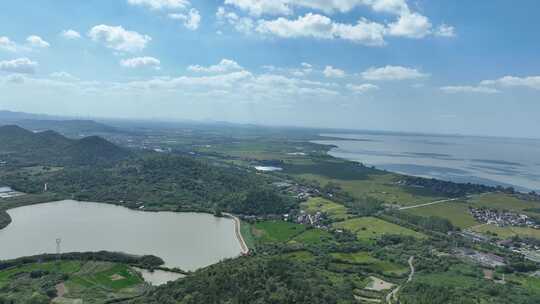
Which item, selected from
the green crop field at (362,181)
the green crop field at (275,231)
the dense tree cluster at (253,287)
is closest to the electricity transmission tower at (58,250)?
the dense tree cluster at (253,287)

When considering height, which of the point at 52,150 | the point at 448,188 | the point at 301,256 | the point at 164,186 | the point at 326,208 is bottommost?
the point at 301,256

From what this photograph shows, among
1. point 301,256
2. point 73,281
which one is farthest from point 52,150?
point 301,256

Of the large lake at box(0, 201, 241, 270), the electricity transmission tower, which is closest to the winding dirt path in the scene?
the large lake at box(0, 201, 241, 270)

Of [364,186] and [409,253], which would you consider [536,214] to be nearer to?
[364,186]

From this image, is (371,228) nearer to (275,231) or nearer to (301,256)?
(275,231)

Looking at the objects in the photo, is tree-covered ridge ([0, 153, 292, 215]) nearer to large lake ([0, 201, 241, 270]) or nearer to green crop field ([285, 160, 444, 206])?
large lake ([0, 201, 241, 270])

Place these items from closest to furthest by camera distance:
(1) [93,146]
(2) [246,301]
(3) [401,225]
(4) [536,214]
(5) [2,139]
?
(2) [246,301]
(3) [401,225]
(4) [536,214]
(1) [93,146]
(5) [2,139]

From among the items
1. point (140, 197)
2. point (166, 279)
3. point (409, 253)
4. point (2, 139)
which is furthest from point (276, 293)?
point (2, 139)

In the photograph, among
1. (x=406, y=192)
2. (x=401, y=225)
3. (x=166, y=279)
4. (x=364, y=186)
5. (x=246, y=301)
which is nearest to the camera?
(x=246, y=301)
